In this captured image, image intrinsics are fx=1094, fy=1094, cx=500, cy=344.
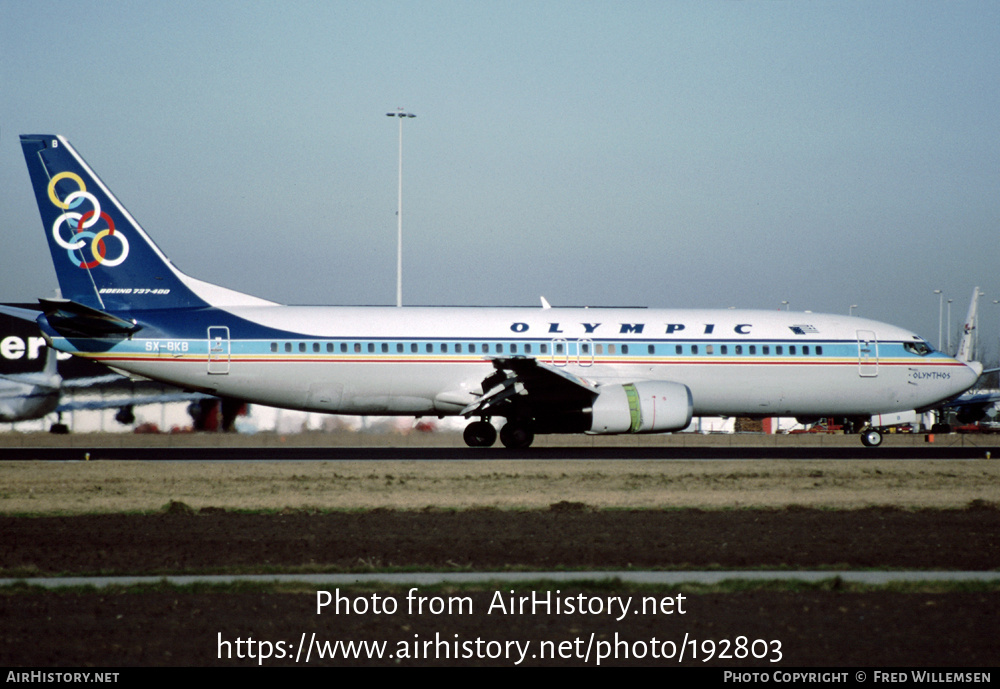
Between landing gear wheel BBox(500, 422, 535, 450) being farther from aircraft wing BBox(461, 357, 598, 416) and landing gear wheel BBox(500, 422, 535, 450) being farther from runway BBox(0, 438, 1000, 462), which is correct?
aircraft wing BBox(461, 357, 598, 416)

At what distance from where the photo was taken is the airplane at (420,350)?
27.3m

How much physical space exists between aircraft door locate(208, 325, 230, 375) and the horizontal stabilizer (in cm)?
182

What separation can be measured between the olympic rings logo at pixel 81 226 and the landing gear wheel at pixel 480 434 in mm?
10148

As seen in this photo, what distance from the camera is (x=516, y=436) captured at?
28453 millimetres

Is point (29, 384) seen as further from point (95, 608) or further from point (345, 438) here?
point (95, 608)

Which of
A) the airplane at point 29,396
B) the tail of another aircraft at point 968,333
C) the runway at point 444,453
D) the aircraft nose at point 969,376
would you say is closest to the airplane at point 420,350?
the runway at point 444,453

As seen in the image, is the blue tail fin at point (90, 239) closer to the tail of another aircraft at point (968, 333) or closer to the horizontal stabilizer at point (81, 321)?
the horizontal stabilizer at point (81, 321)

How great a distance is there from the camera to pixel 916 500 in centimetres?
1752

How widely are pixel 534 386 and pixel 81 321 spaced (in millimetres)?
11258

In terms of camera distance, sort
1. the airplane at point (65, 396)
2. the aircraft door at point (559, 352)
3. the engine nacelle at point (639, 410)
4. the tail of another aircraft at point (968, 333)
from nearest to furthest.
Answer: the engine nacelle at point (639, 410), the aircraft door at point (559, 352), the airplane at point (65, 396), the tail of another aircraft at point (968, 333)

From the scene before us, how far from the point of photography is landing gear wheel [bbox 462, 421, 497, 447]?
1152 inches

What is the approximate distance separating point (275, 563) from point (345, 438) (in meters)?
24.2

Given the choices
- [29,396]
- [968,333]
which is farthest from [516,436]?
[968,333]
